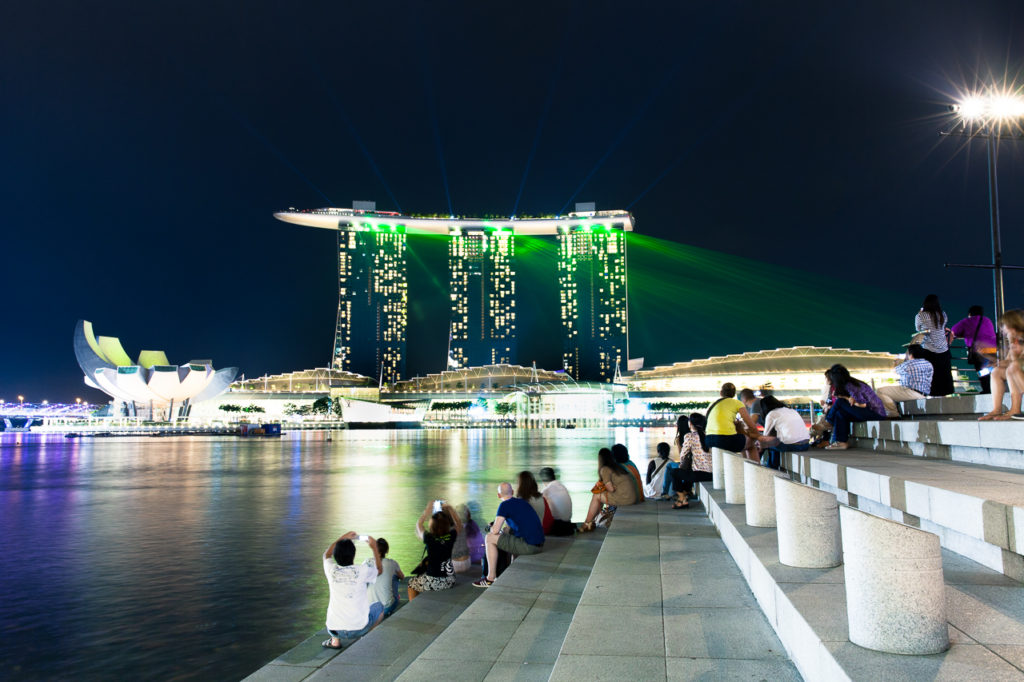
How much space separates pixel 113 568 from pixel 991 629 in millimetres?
10733

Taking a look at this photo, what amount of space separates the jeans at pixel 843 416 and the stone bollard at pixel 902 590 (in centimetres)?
659

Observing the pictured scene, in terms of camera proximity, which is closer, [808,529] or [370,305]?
[808,529]

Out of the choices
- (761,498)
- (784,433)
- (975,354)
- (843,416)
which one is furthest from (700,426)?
(761,498)

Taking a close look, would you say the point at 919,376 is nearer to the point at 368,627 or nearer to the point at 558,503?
the point at 558,503

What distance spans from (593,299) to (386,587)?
180m

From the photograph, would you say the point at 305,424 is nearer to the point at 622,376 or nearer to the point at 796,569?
the point at 622,376

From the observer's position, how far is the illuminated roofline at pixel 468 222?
598 ft

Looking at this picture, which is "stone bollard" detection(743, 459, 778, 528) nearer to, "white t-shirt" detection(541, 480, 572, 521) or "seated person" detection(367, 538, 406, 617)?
"seated person" detection(367, 538, 406, 617)

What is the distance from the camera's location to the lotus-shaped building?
4592 inches

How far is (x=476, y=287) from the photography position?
632 feet

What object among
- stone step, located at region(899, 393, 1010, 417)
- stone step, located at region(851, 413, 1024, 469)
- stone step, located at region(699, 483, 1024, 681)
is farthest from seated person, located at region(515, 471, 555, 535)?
stone step, located at region(899, 393, 1010, 417)

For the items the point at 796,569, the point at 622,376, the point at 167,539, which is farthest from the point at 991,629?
the point at 622,376

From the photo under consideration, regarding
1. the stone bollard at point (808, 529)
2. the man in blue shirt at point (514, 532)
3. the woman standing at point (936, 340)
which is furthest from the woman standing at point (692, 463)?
the stone bollard at point (808, 529)

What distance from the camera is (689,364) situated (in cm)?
13725
